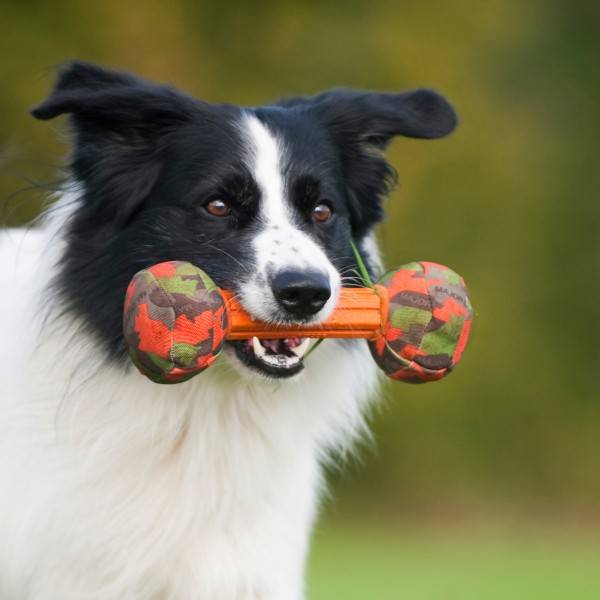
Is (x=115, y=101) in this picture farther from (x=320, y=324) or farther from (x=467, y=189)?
(x=467, y=189)

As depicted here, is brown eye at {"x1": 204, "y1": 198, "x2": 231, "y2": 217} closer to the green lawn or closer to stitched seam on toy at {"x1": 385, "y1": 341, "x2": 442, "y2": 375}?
stitched seam on toy at {"x1": 385, "y1": 341, "x2": 442, "y2": 375}

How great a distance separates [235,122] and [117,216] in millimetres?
614

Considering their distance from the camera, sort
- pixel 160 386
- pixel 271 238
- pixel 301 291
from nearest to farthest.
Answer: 1. pixel 301 291
2. pixel 271 238
3. pixel 160 386

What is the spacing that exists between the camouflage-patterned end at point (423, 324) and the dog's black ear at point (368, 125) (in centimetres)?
87

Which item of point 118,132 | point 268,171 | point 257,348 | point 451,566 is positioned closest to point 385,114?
point 268,171

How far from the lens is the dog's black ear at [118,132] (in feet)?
17.3

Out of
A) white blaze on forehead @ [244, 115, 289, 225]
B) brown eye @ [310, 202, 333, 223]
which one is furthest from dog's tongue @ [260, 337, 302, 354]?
brown eye @ [310, 202, 333, 223]

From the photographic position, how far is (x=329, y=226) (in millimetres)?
5434

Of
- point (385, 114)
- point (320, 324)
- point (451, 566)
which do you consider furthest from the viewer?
point (451, 566)

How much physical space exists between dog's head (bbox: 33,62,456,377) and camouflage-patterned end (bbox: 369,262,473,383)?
287 mm

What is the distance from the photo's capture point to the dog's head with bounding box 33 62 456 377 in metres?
5.02

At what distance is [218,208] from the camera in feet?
17.1

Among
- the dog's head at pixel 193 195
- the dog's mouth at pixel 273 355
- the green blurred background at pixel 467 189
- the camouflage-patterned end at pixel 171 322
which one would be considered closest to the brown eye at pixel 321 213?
the dog's head at pixel 193 195

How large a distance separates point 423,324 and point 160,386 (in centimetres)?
111
